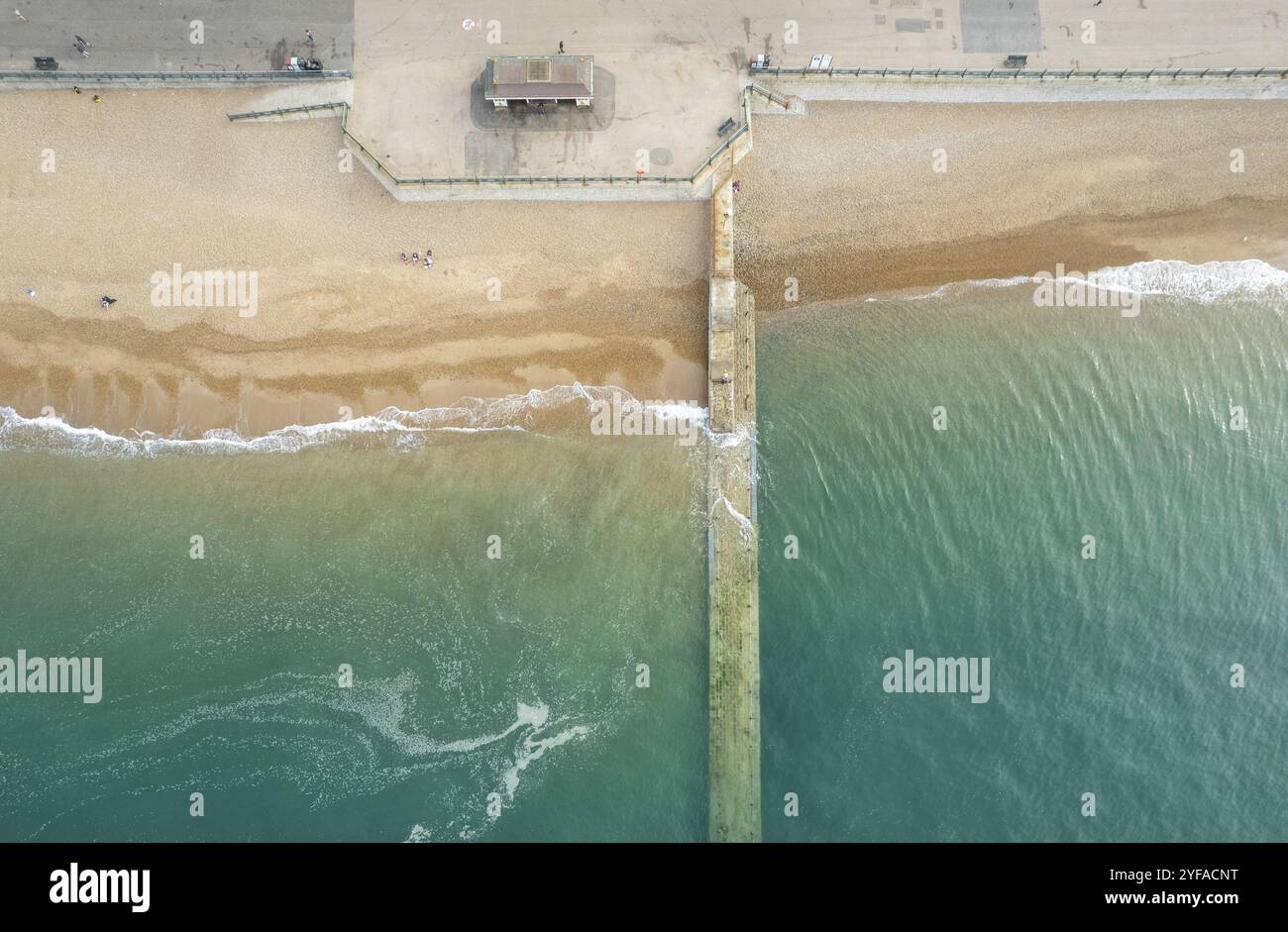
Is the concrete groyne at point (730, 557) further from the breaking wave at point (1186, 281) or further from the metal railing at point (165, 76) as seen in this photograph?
the metal railing at point (165, 76)

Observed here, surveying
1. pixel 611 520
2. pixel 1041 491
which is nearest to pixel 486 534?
pixel 611 520

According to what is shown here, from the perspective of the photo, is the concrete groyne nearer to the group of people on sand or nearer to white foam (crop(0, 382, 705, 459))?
white foam (crop(0, 382, 705, 459))

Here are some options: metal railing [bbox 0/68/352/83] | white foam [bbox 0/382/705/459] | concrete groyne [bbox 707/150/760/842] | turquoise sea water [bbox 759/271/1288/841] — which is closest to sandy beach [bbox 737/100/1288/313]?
concrete groyne [bbox 707/150/760/842]

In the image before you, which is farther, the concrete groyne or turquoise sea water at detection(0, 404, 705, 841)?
the concrete groyne

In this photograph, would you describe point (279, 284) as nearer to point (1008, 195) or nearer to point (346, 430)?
point (346, 430)

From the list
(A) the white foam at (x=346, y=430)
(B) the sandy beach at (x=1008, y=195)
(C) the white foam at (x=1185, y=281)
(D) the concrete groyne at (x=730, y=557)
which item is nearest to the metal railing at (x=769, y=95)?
(B) the sandy beach at (x=1008, y=195)

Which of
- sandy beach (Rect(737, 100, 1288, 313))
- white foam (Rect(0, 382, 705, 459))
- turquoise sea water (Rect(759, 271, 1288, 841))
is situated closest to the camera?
turquoise sea water (Rect(759, 271, 1288, 841))

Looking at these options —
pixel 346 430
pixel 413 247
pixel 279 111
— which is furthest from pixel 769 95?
pixel 346 430
